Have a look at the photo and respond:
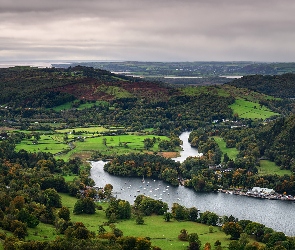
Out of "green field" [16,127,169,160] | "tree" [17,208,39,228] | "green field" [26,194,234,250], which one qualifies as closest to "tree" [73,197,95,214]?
"green field" [26,194,234,250]

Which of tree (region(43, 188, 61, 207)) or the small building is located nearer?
tree (region(43, 188, 61, 207))

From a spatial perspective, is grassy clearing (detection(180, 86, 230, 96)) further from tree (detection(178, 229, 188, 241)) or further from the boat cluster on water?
tree (detection(178, 229, 188, 241))

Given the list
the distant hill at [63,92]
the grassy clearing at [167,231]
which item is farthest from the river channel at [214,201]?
the distant hill at [63,92]

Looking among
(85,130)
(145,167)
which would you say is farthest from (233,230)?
(85,130)

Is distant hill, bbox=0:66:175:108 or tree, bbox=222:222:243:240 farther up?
distant hill, bbox=0:66:175:108

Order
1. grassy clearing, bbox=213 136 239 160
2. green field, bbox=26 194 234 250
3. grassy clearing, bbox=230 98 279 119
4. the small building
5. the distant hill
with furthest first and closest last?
the distant hill < grassy clearing, bbox=230 98 279 119 < grassy clearing, bbox=213 136 239 160 < the small building < green field, bbox=26 194 234 250

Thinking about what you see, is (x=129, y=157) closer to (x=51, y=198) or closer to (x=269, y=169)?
(x=269, y=169)

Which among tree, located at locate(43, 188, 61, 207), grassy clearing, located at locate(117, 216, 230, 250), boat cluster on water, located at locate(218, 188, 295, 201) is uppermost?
tree, located at locate(43, 188, 61, 207)

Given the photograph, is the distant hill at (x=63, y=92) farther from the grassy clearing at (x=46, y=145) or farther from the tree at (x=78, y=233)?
the tree at (x=78, y=233)
